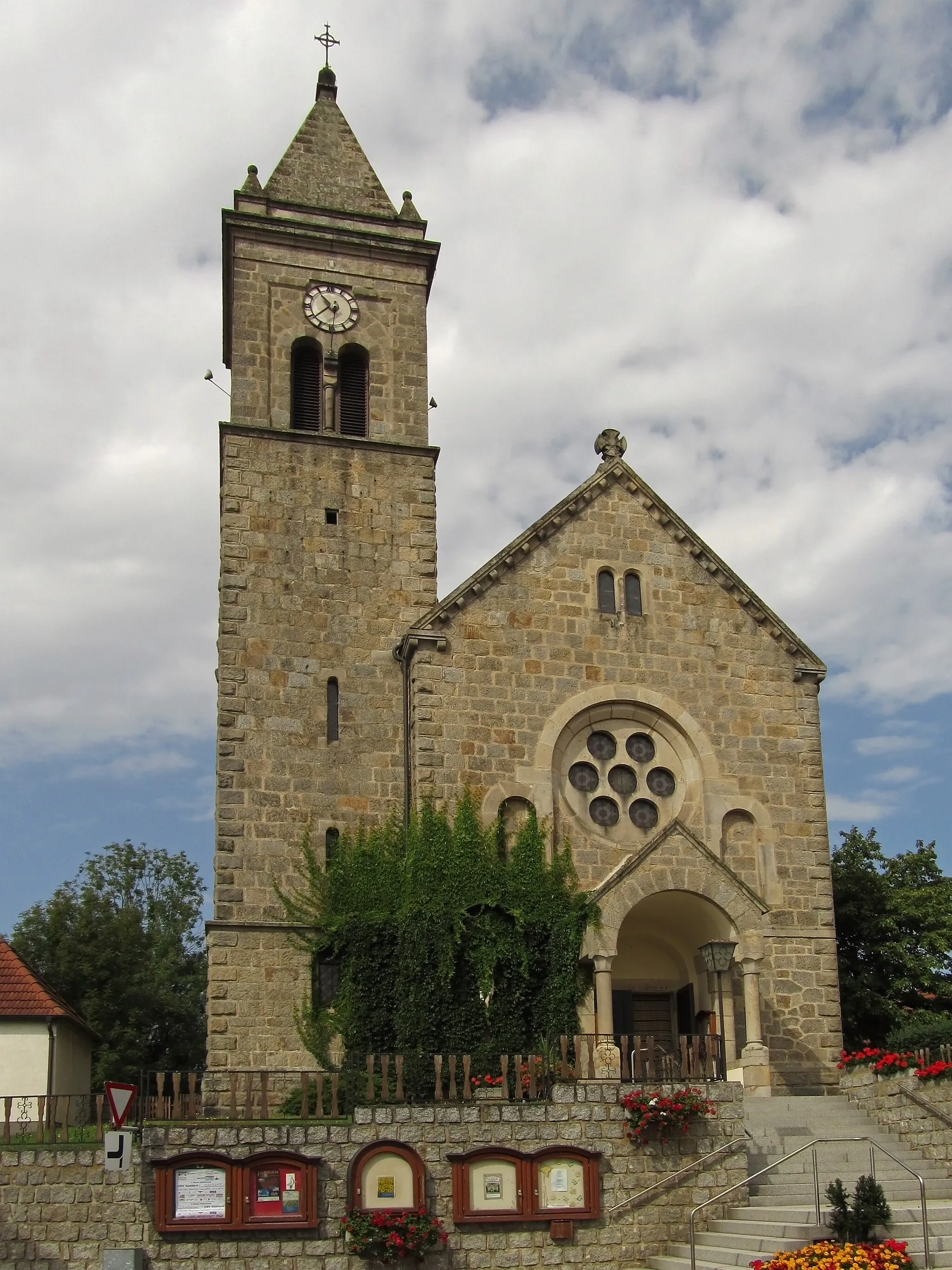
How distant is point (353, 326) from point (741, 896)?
14.9 metres

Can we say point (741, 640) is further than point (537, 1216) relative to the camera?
Yes

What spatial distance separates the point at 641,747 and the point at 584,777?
1368 mm

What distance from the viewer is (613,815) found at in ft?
86.0

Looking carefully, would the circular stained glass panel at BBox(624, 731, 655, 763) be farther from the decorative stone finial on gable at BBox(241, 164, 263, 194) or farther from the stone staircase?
the decorative stone finial on gable at BBox(241, 164, 263, 194)

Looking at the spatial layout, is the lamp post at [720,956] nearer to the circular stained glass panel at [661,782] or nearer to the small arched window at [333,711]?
the circular stained glass panel at [661,782]

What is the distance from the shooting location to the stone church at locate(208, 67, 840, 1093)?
81.8ft

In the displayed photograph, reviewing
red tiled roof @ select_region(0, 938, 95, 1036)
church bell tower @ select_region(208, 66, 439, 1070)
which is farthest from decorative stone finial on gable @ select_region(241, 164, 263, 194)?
red tiled roof @ select_region(0, 938, 95, 1036)

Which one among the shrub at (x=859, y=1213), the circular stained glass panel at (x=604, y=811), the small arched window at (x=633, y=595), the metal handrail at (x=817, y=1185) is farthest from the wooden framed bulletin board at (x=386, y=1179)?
the small arched window at (x=633, y=595)

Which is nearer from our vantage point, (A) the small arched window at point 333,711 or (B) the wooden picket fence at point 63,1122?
(B) the wooden picket fence at point 63,1122

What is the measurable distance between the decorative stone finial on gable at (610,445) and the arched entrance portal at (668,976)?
358 inches

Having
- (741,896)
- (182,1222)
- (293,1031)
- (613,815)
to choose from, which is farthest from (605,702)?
(182,1222)

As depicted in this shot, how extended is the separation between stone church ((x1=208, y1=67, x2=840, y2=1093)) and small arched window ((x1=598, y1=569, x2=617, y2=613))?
0.03 meters

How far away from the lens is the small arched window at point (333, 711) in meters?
27.0

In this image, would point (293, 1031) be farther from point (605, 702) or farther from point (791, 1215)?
point (791, 1215)
